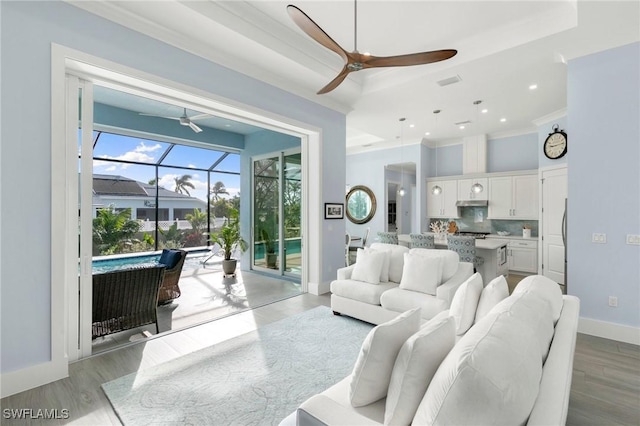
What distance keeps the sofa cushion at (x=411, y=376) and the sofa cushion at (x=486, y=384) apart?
107 mm

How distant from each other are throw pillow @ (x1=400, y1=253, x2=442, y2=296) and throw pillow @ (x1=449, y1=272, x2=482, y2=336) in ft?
3.26

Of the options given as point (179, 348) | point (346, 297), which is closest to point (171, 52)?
point (179, 348)

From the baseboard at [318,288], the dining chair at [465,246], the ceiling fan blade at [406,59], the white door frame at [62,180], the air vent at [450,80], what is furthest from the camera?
the baseboard at [318,288]

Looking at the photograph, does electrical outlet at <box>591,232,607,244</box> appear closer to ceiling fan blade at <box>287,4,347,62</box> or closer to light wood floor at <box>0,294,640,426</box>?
light wood floor at <box>0,294,640,426</box>

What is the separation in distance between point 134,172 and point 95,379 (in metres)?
6.23

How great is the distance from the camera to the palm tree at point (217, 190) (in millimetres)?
9188

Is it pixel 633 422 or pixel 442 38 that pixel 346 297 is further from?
pixel 442 38

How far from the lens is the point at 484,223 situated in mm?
7488

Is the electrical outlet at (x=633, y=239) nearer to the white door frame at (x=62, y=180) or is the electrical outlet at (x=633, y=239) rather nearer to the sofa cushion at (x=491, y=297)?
the sofa cushion at (x=491, y=297)

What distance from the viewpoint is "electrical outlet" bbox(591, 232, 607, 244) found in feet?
11.0

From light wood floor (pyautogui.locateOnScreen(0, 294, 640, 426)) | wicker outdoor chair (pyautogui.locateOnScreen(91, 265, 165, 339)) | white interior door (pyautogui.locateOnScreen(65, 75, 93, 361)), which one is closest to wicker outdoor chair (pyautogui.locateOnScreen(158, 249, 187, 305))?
wicker outdoor chair (pyautogui.locateOnScreen(91, 265, 165, 339))

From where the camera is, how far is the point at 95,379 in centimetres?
246

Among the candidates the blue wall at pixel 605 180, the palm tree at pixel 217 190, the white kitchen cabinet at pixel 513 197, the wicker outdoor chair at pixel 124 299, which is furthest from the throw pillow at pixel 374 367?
the palm tree at pixel 217 190

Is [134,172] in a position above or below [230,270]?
above
